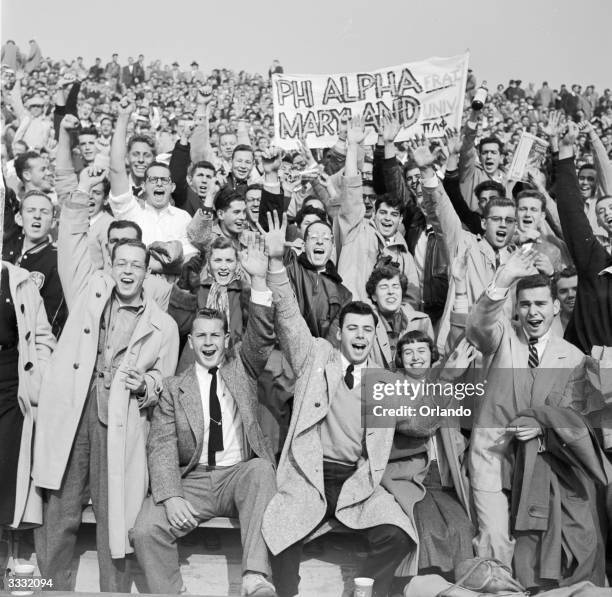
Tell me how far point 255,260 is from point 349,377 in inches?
28.5

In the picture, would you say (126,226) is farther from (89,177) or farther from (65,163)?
(65,163)

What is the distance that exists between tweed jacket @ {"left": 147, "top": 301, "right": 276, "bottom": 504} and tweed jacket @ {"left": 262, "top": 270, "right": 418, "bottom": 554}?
0.11 metres

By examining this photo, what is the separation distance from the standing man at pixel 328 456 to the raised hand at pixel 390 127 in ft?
4.47

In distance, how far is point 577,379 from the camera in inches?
181

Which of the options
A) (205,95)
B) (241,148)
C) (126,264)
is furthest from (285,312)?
(241,148)

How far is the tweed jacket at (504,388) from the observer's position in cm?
458

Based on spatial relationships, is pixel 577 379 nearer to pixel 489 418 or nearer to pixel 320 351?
pixel 489 418

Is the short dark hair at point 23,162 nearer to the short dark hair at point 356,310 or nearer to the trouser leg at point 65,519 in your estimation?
the trouser leg at point 65,519

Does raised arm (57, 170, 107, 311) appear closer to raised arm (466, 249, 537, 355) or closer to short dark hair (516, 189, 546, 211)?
raised arm (466, 249, 537, 355)

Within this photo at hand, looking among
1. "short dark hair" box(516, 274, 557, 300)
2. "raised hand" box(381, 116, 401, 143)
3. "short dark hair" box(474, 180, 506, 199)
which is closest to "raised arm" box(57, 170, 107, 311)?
"raised hand" box(381, 116, 401, 143)

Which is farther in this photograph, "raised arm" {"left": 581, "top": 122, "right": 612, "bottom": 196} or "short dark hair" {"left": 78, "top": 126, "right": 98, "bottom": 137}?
"short dark hair" {"left": 78, "top": 126, "right": 98, "bottom": 137}

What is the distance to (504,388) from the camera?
458 centimetres

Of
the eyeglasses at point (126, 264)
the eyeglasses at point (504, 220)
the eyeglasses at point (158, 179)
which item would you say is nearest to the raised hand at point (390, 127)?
the eyeglasses at point (504, 220)

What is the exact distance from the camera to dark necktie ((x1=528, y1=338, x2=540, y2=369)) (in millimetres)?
4621
